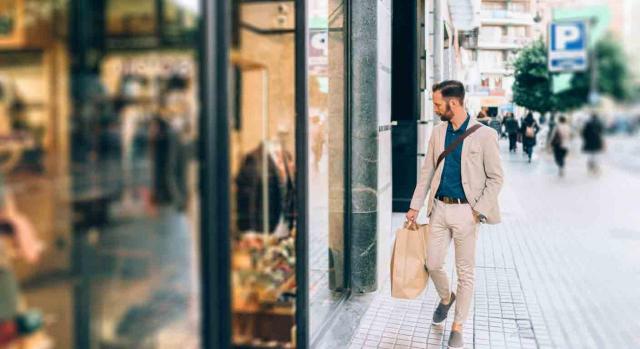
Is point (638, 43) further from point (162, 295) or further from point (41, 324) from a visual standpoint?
point (41, 324)

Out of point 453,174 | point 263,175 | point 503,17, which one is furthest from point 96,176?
point 503,17

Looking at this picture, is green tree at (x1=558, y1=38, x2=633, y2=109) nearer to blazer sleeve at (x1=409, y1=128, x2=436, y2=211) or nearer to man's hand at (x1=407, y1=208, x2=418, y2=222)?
blazer sleeve at (x1=409, y1=128, x2=436, y2=211)

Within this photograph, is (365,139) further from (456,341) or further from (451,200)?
(456,341)

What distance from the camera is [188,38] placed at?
257 centimetres

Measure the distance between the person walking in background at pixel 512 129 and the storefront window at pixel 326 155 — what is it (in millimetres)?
1421

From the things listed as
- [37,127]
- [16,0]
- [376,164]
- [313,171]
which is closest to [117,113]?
[37,127]

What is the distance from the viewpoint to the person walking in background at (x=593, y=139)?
464 centimetres

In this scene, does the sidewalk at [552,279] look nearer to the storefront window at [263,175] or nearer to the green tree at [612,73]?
the green tree at [612,73]

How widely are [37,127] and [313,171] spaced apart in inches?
131

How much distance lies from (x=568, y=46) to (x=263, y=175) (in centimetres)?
245

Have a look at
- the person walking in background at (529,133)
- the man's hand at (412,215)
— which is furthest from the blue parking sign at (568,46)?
the man's hand at (412,215)

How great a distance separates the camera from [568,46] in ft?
15.7

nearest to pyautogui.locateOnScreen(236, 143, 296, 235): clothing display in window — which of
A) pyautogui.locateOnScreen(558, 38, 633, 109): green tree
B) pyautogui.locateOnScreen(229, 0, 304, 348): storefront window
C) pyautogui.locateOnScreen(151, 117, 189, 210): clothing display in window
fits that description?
pyautogui.locateOnScreen(229, 0, 304, 348): storefront window

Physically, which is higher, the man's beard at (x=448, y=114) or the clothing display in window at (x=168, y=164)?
the man's beard at (x=448, y=114)
